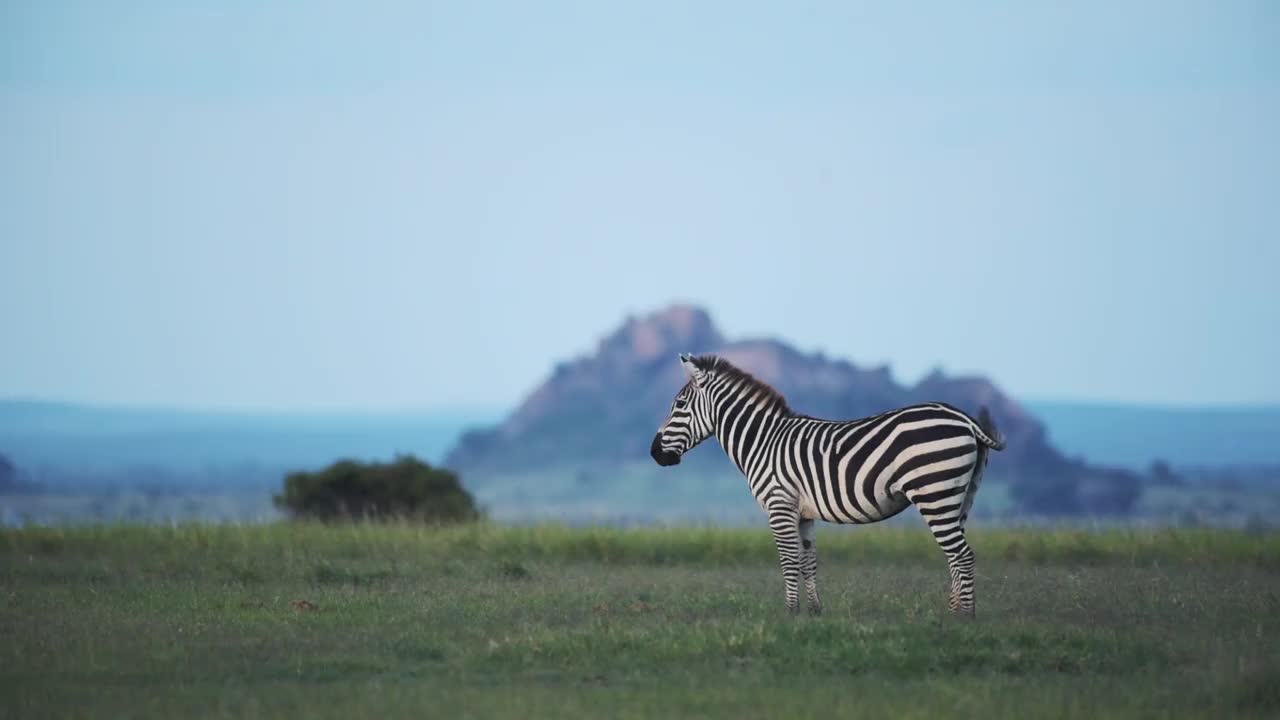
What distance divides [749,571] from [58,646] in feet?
33.9

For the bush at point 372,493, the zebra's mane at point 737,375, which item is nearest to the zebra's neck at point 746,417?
the zebra's mane at point 737,375

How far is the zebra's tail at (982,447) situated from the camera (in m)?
14.4

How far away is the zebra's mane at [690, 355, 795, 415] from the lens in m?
15.9

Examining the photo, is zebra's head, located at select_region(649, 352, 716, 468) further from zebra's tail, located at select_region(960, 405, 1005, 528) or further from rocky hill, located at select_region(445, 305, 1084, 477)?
rocky hill, located at select_region(445, 305, 1084, 477)

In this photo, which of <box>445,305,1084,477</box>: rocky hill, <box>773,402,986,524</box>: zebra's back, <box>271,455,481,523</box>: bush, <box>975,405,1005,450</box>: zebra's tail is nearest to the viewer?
<box>773,402,986,524</box>: zebra's back

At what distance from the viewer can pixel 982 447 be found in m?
14.7

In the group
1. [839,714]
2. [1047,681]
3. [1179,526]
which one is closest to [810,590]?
[1047,681]

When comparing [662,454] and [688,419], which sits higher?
[688,419]

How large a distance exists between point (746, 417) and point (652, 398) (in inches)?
5415

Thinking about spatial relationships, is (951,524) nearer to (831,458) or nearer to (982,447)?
(982,447)

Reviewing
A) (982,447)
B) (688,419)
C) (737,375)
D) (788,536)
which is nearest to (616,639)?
(788,536)

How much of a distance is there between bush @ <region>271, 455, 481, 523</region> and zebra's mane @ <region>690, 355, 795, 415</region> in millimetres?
21808

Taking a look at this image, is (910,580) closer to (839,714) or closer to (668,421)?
(668,421)

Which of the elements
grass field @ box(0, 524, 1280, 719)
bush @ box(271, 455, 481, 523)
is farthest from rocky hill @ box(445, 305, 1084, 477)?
grass field @ box(0, 524, 1280, 719)
